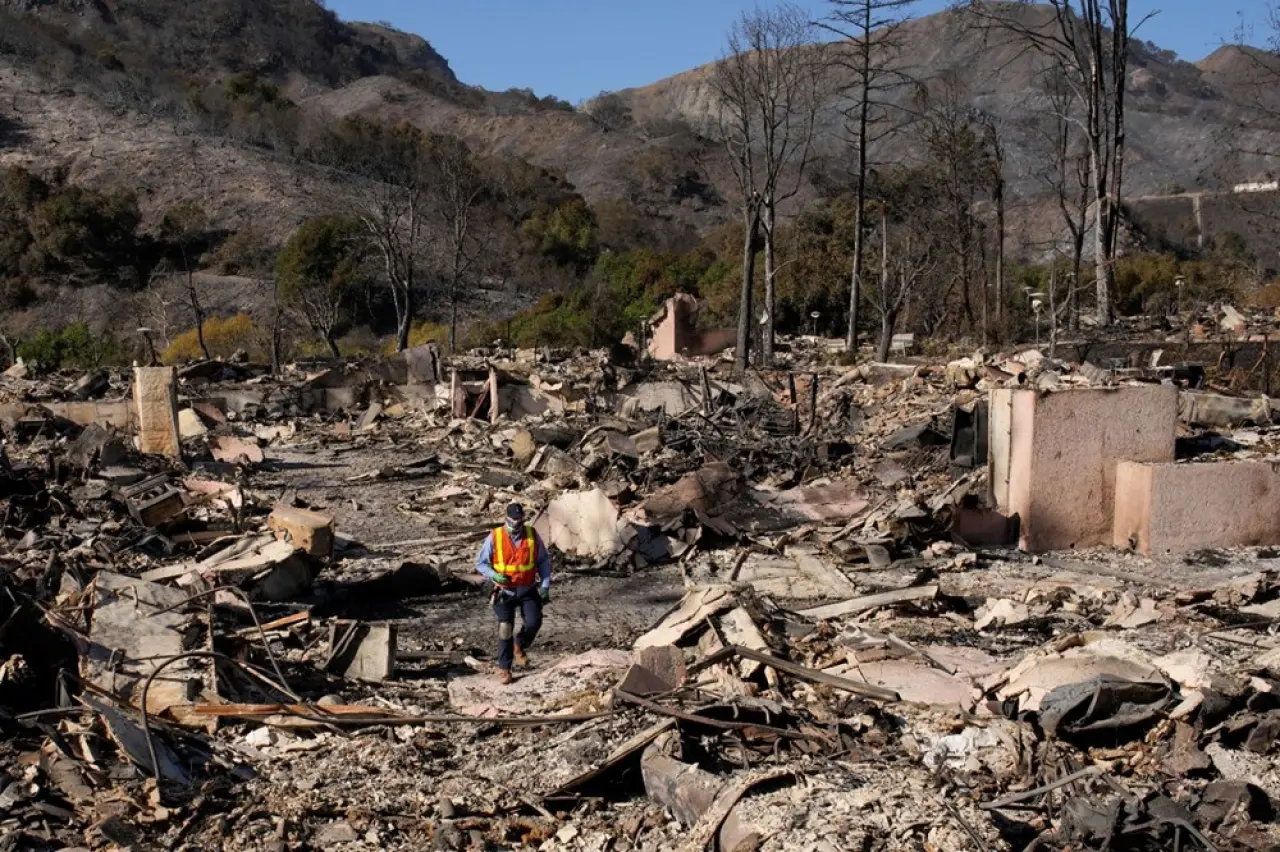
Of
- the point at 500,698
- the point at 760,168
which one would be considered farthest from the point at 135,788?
the point at 760,168

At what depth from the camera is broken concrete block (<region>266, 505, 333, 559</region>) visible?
32.3 ft

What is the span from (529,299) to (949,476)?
1594 inches

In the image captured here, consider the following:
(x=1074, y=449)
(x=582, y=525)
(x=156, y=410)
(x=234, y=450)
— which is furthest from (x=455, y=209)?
(x=1074, y=449)

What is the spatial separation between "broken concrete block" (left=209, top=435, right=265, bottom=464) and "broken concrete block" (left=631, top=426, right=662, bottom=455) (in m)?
5.64

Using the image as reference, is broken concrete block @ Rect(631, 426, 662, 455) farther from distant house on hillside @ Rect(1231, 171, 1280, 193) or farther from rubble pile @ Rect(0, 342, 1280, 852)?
distant house on hillside @ Rect(1231, 171, 1280, 193)

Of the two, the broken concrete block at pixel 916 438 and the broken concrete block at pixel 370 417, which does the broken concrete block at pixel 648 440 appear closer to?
the broken concrete block at pixel 916 438

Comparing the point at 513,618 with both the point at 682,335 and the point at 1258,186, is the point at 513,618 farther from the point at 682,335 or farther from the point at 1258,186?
the point at 1258,186

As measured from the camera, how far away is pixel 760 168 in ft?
198

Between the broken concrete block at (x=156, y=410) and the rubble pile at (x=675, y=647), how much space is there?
0.63m

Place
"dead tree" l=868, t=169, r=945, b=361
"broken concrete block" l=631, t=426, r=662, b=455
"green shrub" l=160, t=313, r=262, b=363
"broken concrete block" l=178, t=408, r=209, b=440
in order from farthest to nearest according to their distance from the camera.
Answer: "green shrub" l=160, t=313, r=262, b=363, "dead tree" l=868, t=169, r=945, b=361, "broken concrete block" l=178, t=408, r=209, b=440, "broken concrete block" l=631, t=426, r=662, b=455

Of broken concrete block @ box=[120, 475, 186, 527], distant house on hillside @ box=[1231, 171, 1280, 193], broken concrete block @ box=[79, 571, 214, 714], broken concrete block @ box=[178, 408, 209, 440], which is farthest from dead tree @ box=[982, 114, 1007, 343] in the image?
distant house on hillside @ box=[1231, 171, 1280, 193]

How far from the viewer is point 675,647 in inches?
273

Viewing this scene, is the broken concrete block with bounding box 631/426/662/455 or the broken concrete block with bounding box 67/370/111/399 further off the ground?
the broken concrete block with bounding box 67/370/111/399

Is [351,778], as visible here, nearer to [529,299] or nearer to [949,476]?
[949,476]
